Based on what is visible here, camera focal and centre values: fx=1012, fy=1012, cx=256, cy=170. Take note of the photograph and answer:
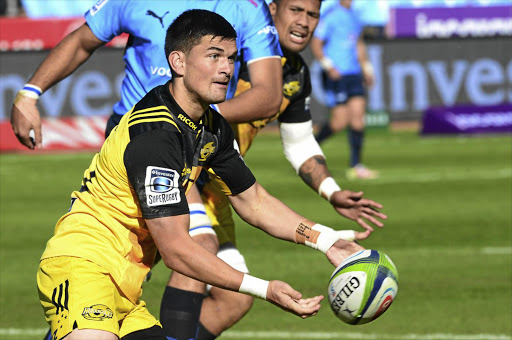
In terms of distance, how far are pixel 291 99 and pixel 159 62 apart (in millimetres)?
1234

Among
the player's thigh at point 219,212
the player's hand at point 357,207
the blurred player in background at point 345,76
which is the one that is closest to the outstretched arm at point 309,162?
the player's hand at point 357,207

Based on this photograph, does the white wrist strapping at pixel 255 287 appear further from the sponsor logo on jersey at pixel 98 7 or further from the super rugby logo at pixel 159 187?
the sponsor logo on jersey at pixel 98 7

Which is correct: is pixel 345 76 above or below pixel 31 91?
below

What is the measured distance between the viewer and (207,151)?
17.4 ft

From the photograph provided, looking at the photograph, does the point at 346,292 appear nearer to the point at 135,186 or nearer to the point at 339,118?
the point at 135,186

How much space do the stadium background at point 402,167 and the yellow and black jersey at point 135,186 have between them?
141cm

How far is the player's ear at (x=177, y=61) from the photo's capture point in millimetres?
4965

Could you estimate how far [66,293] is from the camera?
485 cm

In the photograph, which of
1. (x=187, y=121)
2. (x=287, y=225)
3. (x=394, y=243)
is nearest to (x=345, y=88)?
(x=394, y=243)

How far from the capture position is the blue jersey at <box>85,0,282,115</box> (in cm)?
632

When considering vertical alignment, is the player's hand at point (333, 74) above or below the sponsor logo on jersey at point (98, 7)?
below

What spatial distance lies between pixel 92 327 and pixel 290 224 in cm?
144

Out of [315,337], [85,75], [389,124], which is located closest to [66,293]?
[315,337]

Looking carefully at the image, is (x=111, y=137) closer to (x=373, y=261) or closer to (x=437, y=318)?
(x=373, y=261)
